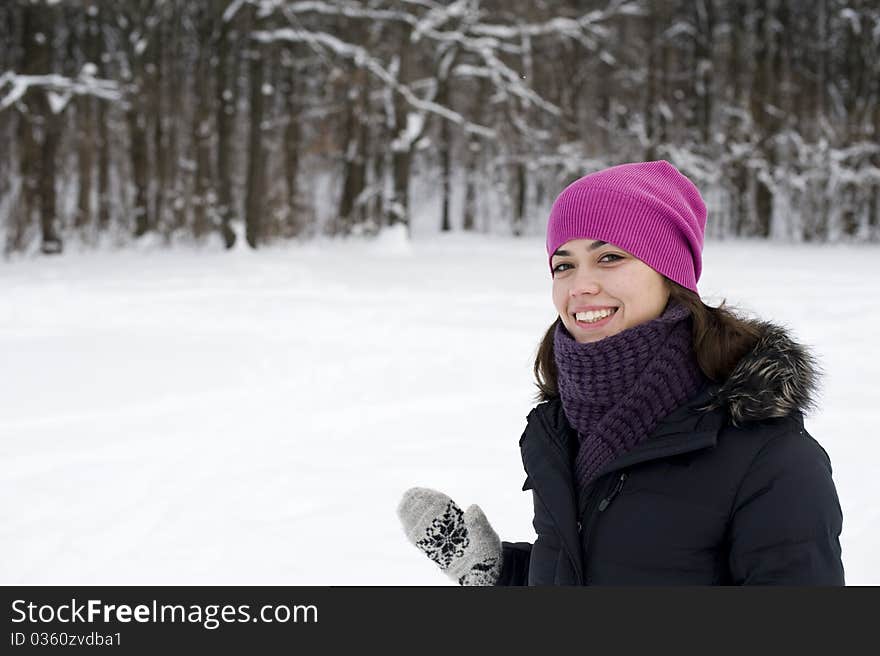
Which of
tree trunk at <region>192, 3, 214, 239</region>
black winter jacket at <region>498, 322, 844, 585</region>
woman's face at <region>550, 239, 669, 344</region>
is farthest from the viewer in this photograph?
tree trunk at <region>192, 3, 214, 239</region>

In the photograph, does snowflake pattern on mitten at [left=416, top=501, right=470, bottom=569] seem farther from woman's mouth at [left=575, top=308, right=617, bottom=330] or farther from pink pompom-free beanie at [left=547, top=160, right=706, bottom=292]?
pink pompom-free beanie at [left=547, top=160, right=706, bottom=292]

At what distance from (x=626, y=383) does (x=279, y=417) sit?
4.26 m

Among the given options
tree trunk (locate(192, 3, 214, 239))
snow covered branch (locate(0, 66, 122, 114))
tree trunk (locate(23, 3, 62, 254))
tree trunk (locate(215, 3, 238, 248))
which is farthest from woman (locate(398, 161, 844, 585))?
tree trunk (locate(192, 3, 214, 239))

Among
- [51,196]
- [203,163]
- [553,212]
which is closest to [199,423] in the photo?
[553,212]

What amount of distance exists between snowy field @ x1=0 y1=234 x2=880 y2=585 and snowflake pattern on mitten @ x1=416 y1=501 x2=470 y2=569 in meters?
1.27

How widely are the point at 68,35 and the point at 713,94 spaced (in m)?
20.9

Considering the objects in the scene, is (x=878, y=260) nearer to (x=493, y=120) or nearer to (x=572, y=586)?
(x=493, y=120)

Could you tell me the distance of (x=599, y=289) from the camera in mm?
1800

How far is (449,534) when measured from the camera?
80.3 inches

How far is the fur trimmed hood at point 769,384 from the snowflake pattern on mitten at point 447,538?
2.29 feet

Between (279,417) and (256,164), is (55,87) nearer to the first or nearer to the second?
(256,164)

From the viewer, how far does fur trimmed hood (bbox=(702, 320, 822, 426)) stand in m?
1.54

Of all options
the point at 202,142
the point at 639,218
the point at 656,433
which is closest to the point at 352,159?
the point at 202,142

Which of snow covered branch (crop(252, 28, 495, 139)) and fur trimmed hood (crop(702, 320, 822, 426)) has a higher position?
snow covered branch (crop(252, 28, 495, 139))
